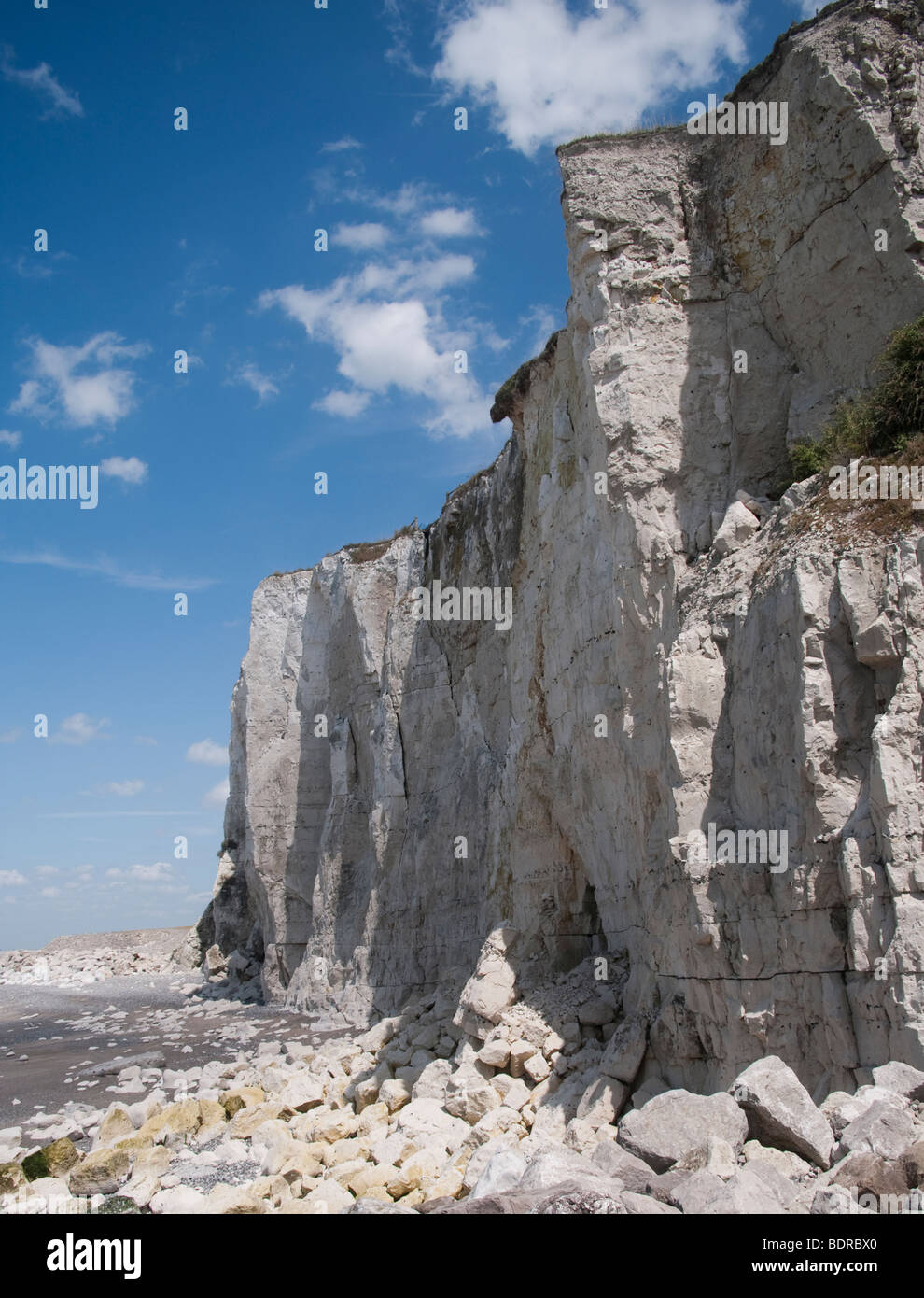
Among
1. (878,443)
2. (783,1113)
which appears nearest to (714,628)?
(878,443)

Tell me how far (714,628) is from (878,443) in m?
2.68

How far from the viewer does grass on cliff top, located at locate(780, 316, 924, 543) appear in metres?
9.03

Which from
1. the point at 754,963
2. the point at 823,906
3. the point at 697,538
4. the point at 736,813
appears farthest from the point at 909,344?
the point at 754,963

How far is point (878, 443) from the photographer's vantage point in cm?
1023

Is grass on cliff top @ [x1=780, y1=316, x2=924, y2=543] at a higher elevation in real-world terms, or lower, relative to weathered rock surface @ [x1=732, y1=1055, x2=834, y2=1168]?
higher

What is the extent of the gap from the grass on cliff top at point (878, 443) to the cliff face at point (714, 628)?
10.8 inches

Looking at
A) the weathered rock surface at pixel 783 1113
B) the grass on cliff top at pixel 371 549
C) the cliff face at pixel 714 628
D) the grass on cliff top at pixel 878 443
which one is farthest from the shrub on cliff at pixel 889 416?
the grass on cliff top at pixel 371 549

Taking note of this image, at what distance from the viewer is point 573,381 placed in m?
16.6

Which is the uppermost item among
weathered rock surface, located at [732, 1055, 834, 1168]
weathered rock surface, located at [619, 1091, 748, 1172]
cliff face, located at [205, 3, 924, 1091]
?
cliff face, located at [205, 3, 924, 1091]

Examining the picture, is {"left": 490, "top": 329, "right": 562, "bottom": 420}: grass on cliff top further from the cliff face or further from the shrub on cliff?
the shrub on cliff

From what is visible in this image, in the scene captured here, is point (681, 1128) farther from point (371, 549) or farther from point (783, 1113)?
point (371, 549)

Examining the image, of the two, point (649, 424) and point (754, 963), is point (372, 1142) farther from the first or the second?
point (649, 424)

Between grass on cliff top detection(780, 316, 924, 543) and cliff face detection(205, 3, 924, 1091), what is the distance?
0.90 feet

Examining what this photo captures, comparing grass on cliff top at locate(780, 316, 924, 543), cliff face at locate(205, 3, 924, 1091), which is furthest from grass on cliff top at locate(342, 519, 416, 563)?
grass on cliff top at locate(780, 316, 924, 543)
